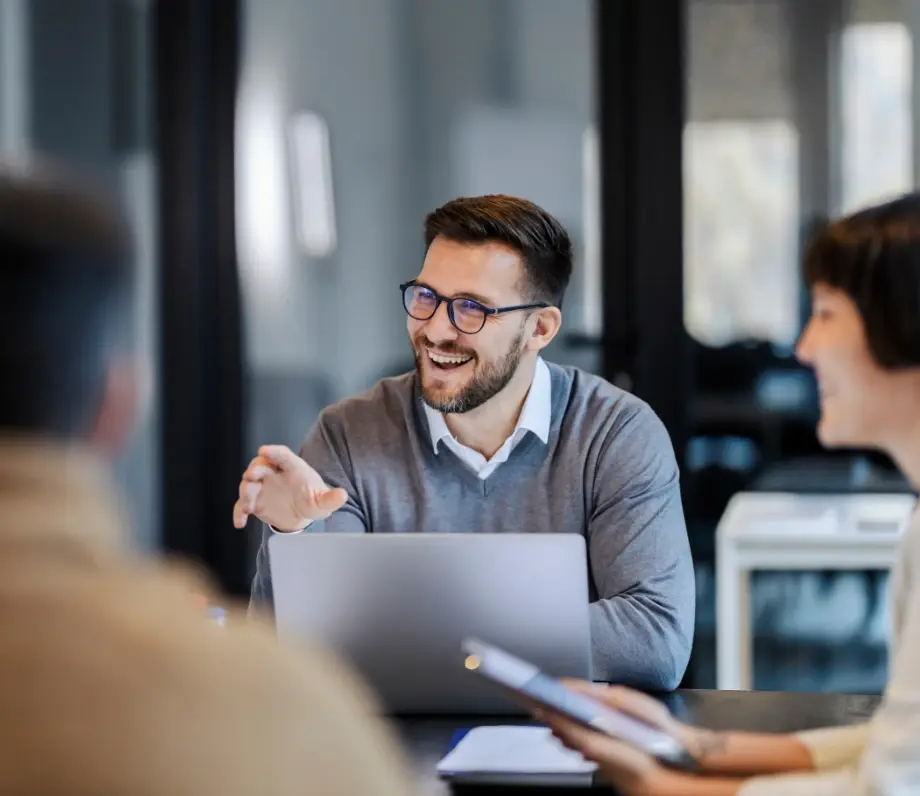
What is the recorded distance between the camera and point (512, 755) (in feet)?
5.02

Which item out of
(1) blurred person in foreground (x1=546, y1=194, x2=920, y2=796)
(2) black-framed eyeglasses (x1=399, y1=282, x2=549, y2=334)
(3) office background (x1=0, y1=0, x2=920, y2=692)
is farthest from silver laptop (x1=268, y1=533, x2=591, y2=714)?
(3) office background (x1=0, y1=0, x2=920, y2=692)

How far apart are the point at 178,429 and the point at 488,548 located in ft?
8.69

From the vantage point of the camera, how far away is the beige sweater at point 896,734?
1.27 meters

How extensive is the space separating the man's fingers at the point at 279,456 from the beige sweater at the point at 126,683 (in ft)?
3.91

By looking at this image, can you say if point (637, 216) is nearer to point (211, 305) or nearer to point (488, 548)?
point (211, 305)

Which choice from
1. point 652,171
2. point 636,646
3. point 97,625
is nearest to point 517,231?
point 636,646

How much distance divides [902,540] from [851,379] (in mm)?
174

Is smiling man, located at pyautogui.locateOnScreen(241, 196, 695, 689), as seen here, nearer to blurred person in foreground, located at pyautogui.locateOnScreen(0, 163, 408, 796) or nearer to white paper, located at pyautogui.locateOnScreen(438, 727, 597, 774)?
white paper, located at pyautogui.locateOnScreen(438, 727, 597, 774)

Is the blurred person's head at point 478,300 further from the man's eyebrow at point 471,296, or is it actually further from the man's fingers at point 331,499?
the man's fingers at point 331,499

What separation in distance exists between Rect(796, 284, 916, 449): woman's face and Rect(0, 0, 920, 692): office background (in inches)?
91.2

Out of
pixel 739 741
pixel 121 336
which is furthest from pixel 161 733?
pixel 739 741

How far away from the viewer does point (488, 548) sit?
64.0 inches

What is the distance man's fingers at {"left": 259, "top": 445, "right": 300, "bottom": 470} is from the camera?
2.00 m

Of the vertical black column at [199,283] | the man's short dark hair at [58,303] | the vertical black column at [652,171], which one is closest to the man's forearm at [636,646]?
the man's short dark hair at [58,303]
